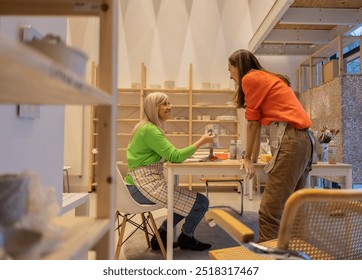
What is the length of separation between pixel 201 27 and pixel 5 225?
5784 mm

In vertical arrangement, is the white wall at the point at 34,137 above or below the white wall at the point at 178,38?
below

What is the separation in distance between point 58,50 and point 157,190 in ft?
5.65

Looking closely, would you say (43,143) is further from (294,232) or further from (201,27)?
(201,27)

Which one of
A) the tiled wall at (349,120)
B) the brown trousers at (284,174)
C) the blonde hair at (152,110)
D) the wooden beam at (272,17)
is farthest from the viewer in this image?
the tiled wall at (349,120)

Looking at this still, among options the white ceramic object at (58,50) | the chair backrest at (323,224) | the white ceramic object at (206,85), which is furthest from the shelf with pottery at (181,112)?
the white ceramic object at (58,50)

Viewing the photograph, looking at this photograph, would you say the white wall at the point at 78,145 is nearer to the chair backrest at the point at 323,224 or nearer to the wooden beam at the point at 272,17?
the wooden beam at the point at 272,17

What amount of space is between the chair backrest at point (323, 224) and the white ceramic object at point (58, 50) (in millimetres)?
648

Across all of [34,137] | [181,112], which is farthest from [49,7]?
[181,112]

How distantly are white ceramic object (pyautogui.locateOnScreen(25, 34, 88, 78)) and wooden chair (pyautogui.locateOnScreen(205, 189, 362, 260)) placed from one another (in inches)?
25.1

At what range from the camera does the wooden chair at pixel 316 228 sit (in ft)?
2.59

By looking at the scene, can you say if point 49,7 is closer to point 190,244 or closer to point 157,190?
point 157,190

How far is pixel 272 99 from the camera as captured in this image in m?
1.85
